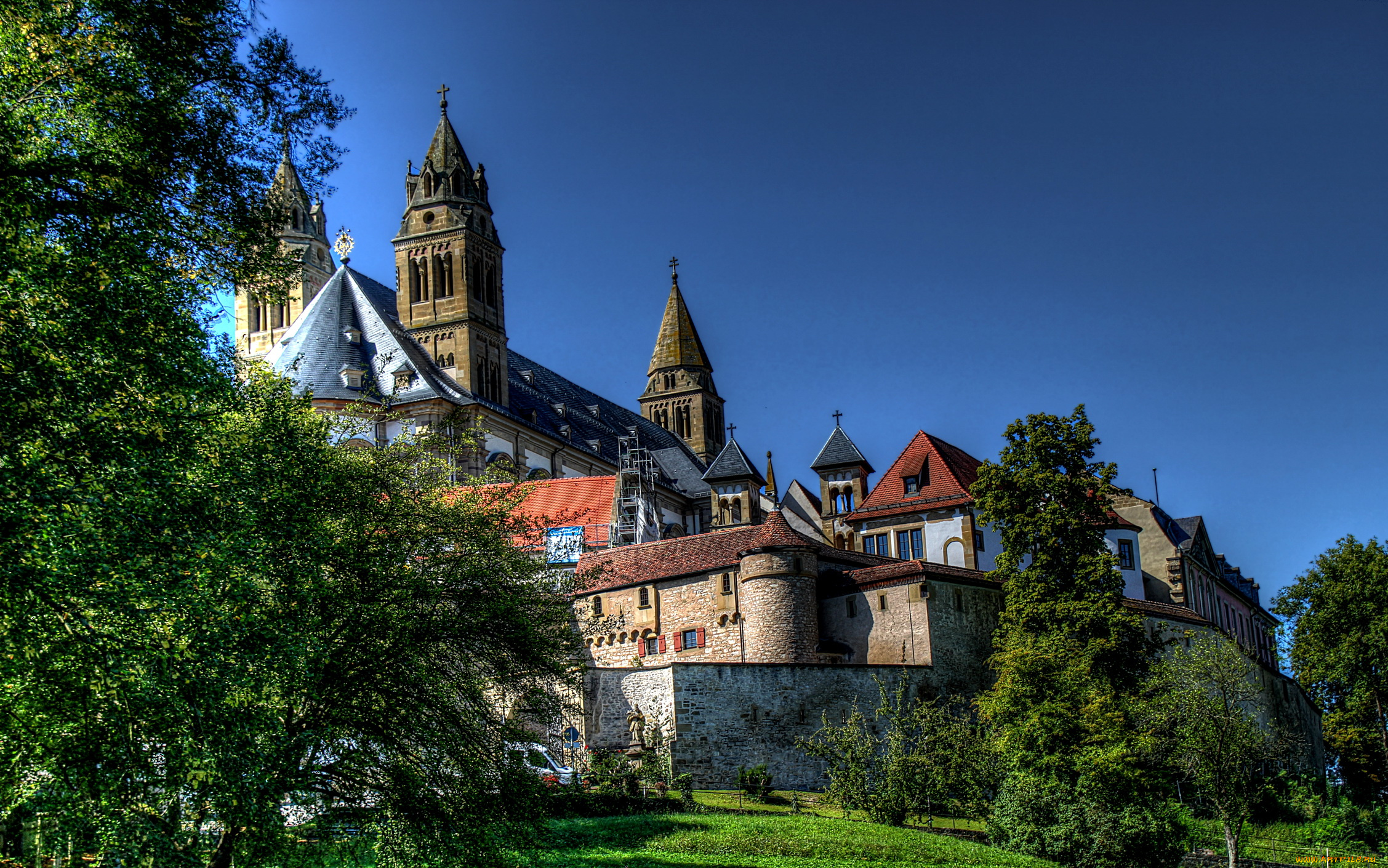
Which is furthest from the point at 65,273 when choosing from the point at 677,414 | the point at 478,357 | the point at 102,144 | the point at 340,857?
the point at 677,414

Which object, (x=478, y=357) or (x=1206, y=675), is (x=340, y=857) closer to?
(x=1206, y=675)

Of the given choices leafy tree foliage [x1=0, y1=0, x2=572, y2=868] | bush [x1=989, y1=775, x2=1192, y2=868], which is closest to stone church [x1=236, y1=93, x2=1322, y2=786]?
leafy tree foliage [x1=0, y1=0, x2=572, y2=868]

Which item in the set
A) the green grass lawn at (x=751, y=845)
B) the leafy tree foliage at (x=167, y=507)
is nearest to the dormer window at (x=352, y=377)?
the green grass lawn at (x=751, y=845)

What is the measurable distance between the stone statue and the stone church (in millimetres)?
284

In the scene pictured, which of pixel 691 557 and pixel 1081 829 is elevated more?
pixel 691 557

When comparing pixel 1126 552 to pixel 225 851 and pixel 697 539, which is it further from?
pixel 225 851

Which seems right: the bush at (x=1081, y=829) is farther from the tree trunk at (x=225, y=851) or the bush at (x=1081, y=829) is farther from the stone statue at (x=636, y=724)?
the tree trunk at (x=225, y=851)

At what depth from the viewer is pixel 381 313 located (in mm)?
75562

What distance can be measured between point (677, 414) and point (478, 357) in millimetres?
41694

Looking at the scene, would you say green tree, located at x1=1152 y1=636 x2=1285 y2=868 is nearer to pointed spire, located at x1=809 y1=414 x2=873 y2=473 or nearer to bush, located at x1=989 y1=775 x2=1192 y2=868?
bush, located at x1=989 y1=775 x2=1192 y2=868

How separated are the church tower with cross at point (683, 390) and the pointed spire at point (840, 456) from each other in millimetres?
38827

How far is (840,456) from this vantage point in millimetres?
73750

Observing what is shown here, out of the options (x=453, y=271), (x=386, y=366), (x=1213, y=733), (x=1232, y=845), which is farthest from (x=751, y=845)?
(x=453, y=271)

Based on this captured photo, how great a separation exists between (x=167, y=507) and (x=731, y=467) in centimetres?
6997
